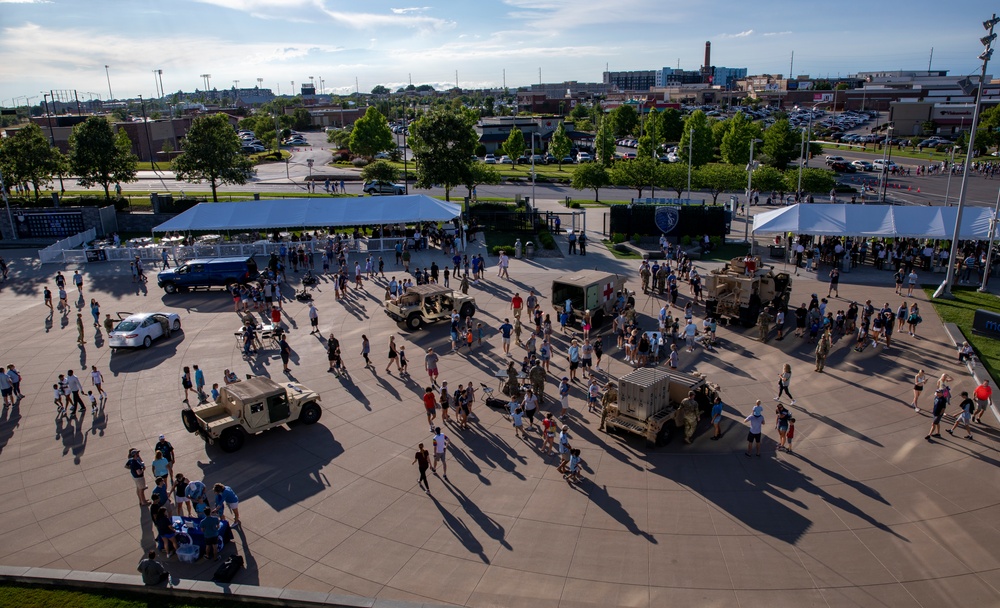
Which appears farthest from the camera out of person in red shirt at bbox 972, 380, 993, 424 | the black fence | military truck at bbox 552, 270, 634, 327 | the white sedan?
the black fence

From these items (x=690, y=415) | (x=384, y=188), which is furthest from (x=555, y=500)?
(x=384, y=188)

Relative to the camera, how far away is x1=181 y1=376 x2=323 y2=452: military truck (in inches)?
615

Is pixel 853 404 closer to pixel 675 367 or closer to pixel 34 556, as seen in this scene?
pixel 675 367

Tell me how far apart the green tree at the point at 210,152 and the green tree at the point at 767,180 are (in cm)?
3849

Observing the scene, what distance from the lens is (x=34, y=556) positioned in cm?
1230

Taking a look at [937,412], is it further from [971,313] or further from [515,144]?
[515,144]

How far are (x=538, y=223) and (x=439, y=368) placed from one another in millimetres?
21740

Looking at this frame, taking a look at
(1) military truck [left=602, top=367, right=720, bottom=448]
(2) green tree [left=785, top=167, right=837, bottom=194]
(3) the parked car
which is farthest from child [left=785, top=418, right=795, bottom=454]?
(3) the parked car

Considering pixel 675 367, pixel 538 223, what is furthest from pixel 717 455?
pixel 538 223

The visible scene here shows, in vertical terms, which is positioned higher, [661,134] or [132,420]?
[661,134]

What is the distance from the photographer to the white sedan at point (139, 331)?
73.3 feet

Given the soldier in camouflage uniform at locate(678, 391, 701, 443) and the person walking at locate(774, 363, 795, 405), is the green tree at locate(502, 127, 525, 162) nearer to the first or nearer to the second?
the person walking at locate(774, 363, 795, 405)

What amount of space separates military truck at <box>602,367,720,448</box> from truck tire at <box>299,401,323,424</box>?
7495 mm

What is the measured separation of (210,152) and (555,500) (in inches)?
1658
